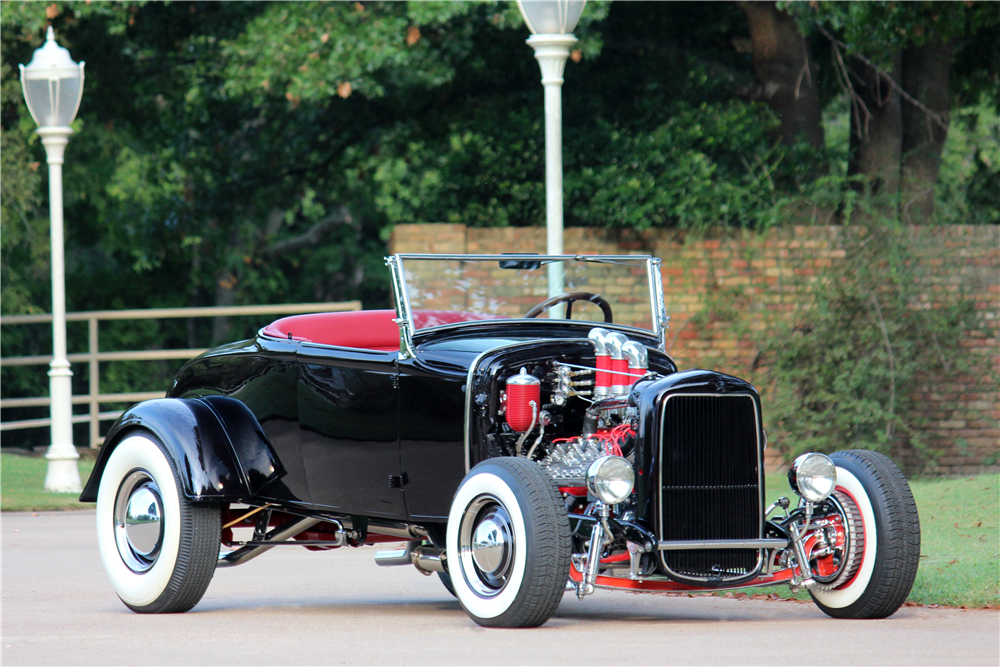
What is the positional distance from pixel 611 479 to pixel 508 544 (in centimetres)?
49

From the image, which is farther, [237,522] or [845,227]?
[845,227]

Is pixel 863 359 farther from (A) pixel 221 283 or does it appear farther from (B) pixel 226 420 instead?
(A) pixel 221 283

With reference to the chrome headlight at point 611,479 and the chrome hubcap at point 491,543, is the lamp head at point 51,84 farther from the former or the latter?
the chrome headlight at point 611,479

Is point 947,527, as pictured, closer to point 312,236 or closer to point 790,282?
point 790,282

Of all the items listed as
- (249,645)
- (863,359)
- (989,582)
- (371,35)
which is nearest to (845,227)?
(863,359)

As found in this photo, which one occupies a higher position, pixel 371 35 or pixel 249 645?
pixel 371 35

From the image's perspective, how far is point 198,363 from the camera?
22.3ft

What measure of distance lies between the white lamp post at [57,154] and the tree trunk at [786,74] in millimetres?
7138

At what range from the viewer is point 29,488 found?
473 inches

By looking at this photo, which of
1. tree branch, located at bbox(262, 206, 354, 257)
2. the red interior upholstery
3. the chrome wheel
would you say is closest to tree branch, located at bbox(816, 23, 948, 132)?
the red interior upholstery

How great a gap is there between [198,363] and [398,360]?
1385 mm

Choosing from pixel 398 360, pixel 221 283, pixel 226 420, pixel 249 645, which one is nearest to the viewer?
pixel 249 645

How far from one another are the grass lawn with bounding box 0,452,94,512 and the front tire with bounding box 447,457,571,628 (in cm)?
651

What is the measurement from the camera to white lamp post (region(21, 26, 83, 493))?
467 inches
